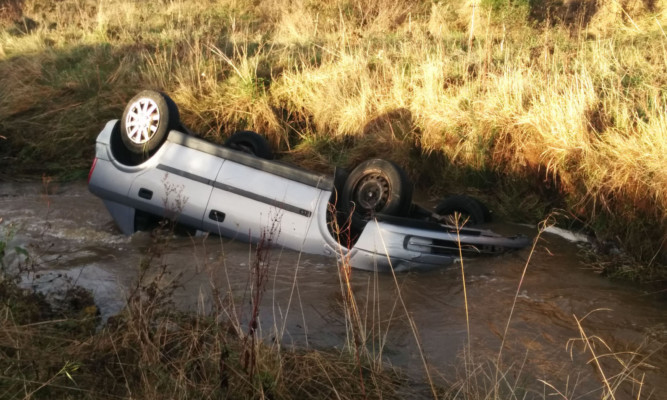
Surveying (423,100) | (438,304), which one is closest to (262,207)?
(438,304)

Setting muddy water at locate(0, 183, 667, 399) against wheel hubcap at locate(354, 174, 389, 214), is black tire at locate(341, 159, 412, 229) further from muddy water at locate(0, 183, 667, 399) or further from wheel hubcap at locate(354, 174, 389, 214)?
muddy water at locate(0, 183, 667, 399)

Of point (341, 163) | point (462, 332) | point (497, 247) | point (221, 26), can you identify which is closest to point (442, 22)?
A: point (221, 26)

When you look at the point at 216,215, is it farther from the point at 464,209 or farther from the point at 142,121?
the point at 464,209

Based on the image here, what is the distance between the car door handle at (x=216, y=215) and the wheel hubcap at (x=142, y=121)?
98cm

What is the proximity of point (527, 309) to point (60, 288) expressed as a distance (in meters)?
3.51

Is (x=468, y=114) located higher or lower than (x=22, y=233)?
higher

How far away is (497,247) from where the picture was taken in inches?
259

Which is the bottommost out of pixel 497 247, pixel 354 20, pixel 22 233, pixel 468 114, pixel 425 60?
pixel 22 233

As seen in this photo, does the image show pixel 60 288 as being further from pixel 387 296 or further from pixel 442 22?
pixel 442 22

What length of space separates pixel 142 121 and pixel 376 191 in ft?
7.64

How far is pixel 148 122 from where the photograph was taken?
23.1 ft

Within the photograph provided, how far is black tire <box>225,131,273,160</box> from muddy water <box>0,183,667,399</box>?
4.49 feet

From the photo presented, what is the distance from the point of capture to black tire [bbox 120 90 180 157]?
698cm

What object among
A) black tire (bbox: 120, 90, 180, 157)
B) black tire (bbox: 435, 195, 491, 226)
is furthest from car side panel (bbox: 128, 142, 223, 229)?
black tire (bbox: 435, 195, 491, 226)
